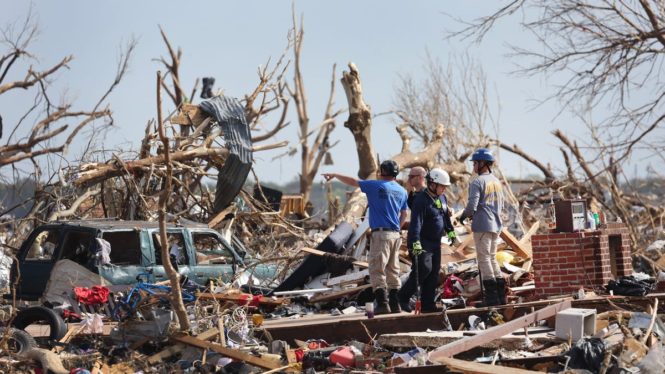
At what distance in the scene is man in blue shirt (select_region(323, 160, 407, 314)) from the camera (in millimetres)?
11469

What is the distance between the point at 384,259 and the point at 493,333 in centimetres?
217

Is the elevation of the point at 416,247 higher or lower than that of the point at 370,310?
higher

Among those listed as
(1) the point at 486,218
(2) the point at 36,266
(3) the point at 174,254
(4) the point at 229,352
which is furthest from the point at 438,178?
(2) the point at 36,266

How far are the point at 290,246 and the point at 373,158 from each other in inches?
109

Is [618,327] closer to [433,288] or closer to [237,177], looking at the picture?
[433,288]

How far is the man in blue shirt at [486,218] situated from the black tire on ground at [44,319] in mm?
4744

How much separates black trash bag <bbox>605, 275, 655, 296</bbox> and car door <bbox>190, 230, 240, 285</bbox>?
5.37 m

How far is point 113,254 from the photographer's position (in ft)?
43.2

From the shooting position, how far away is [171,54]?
105ft

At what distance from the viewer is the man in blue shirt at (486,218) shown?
37.0 feet

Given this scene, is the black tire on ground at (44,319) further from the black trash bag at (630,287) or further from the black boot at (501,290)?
the black trash bag at (630,287)

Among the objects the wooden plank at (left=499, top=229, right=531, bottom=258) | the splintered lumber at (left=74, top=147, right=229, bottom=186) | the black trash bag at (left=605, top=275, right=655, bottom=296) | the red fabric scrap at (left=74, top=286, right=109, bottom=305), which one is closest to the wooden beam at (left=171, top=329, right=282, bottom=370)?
the red fabric scrap at (left=74, top=286, right=109, bottom=305)

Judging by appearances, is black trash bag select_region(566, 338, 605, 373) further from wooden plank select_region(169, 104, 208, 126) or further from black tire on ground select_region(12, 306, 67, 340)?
wooden plank select_region(169, 104, 208, 126)

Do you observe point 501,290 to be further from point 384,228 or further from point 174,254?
point 174,254
